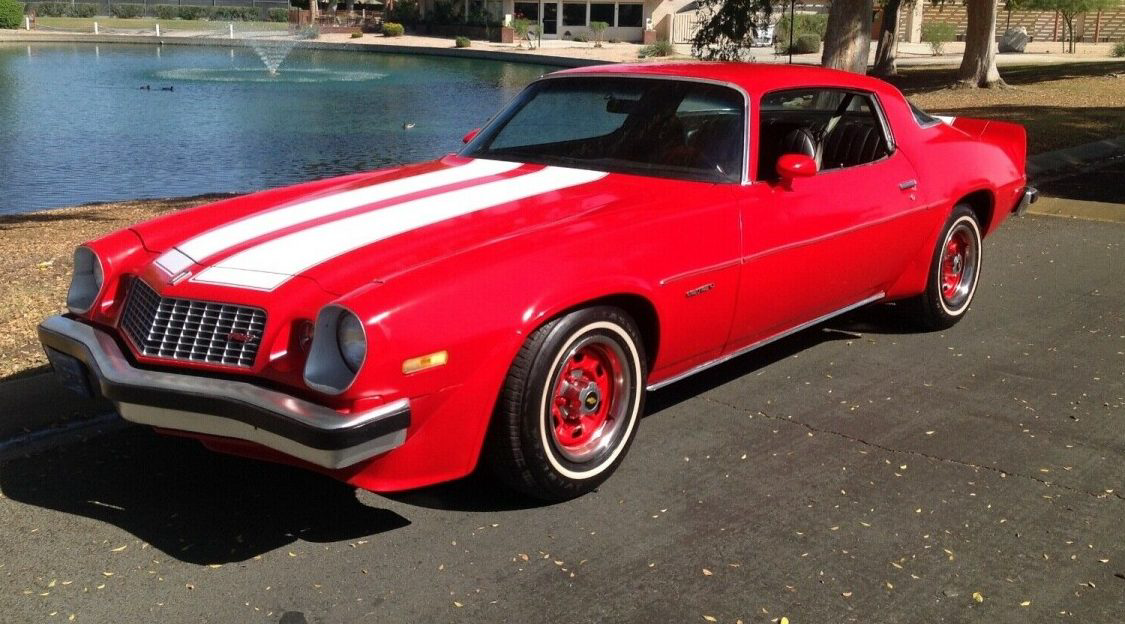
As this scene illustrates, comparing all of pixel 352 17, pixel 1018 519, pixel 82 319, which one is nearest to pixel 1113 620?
pixel 1018 519

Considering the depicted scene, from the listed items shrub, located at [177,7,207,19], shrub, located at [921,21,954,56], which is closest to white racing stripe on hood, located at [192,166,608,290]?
shrub, located at [921,21,954,56]

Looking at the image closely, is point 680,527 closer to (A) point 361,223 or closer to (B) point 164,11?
(A) point 361,223

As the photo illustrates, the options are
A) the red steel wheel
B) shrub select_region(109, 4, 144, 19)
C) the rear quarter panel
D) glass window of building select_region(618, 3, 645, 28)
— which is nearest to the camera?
the red steel wheel

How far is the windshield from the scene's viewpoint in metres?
5.05

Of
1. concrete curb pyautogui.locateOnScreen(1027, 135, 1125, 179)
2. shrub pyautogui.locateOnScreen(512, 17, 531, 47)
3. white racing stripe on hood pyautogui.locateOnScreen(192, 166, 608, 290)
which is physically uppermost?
shrub pyautogui.locateOnScreen(512, 17, 531, 47)

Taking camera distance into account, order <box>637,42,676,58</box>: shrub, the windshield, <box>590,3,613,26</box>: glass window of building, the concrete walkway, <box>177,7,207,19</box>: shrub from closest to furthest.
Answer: the windshield, the concrete walkway, <box>637,42,676,58</box>: shrub, <box>590,3,613,26</box>: glass window of building, <box>177,7,207,19</box>: shrub

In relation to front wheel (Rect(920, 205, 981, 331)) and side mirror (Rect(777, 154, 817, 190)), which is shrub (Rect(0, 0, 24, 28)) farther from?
side mirror (Rect(777, 154, 817, 190))

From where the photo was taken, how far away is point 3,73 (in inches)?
1328

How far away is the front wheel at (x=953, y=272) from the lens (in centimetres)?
625

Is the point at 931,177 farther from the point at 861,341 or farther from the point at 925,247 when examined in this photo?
the point at 861,341

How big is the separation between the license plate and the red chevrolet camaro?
10 mm

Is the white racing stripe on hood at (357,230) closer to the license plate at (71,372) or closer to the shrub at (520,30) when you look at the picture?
the license plate at (71,372)

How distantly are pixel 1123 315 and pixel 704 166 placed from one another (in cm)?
327

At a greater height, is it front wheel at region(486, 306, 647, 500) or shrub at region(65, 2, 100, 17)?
shrub at region(65, 2, 100, 17)
